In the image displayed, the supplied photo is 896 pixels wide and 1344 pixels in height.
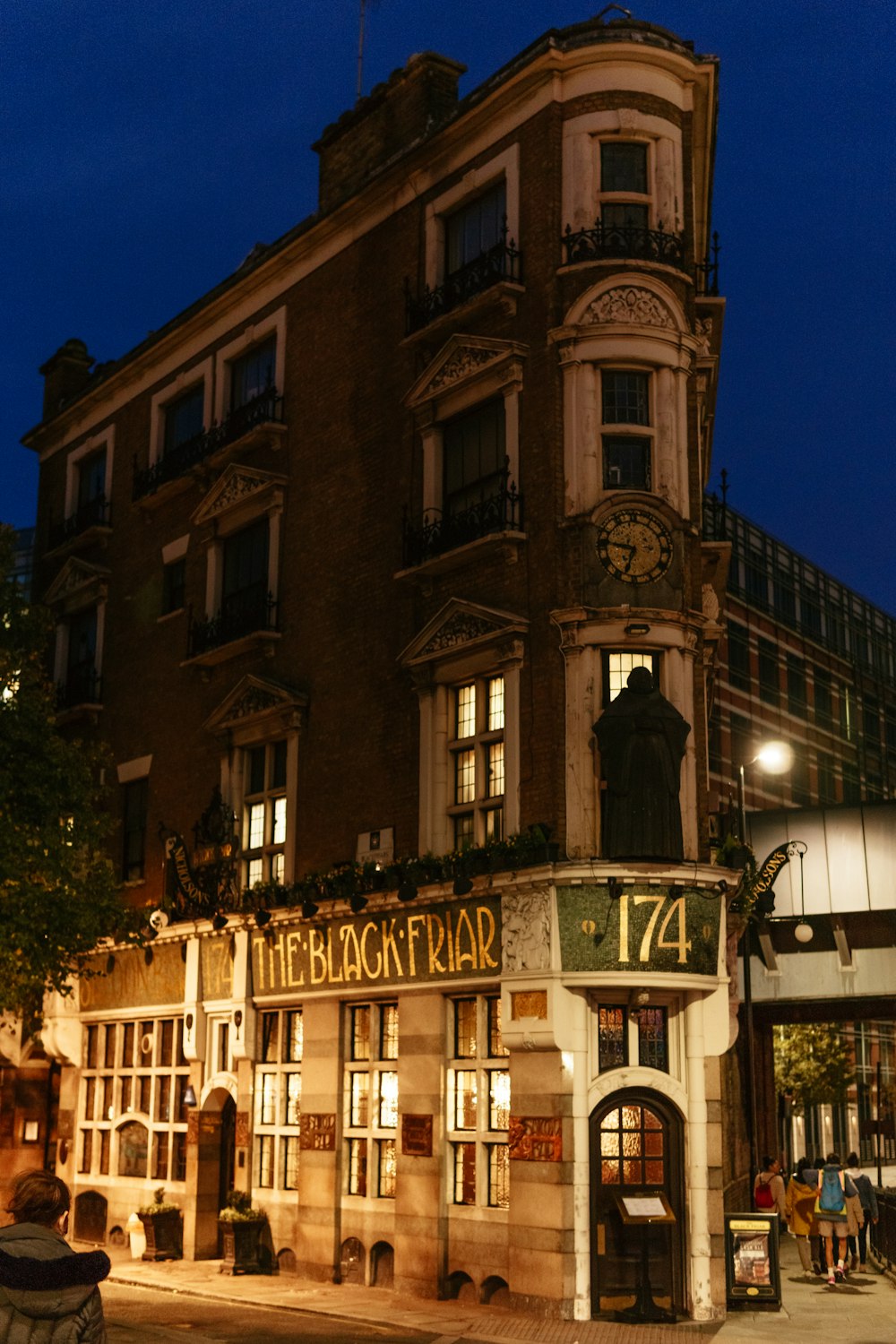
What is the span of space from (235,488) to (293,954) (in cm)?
924

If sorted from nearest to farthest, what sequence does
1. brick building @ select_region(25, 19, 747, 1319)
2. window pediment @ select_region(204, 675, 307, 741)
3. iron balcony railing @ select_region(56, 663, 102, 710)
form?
brick building @ select_region(25, 19, 747, 1319)
window pediment @ select_region(204, 675, 307, 741)
iron balcony railing @ select_region(56, 663, 102, 710)

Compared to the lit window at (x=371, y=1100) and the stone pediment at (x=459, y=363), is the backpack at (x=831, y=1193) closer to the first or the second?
the lit window at (x=371, y=1100)

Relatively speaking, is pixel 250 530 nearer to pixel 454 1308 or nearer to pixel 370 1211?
pixel 370 1211

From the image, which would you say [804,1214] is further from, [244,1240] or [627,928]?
[244,1240]

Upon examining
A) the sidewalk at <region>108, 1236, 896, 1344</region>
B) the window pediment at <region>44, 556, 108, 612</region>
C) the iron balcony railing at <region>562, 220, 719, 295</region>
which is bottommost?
the sidewalk at <region>108, 1236, 896, 1344</region>

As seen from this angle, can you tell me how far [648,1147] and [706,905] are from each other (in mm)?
3281

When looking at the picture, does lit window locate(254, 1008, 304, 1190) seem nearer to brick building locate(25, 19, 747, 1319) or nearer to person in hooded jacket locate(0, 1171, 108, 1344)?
brick building locate(25, 19, 747, 1319)

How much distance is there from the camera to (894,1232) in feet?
82.7

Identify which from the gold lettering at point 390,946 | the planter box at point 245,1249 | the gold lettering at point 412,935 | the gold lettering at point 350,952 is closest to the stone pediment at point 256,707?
the gold lettering at point 350,952

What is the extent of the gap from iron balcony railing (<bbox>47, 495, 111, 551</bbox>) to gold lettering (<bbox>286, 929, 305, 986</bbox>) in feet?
40.8

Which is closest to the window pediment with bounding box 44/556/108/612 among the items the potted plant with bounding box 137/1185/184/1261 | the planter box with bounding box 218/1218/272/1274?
the potted plant with bounding box 137/1185/184/1261

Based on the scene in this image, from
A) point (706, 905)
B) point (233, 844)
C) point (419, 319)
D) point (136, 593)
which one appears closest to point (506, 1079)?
point (706, 905)

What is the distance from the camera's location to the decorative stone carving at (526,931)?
67.3 ft

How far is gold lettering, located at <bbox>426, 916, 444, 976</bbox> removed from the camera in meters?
22.3
